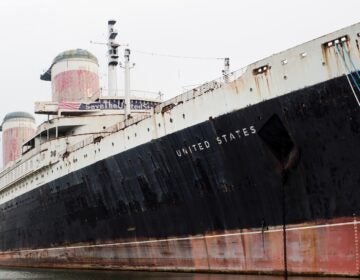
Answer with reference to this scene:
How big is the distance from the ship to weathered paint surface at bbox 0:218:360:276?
0.03 metres

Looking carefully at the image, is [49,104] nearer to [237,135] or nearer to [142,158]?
[142,158]

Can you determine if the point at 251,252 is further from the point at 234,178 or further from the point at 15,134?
the point at 15,134

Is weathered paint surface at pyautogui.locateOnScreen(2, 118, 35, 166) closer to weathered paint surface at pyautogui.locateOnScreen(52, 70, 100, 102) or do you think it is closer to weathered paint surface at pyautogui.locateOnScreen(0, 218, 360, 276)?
weathered paint surface at pyautogui.locateOnScreen(52, 70, 100, 102)

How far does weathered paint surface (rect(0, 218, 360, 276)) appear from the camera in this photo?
11.0 metres

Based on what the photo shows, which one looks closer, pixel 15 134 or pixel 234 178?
pixel 234 178

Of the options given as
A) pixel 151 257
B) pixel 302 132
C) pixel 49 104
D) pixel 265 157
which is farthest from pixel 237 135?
pixel 49 104

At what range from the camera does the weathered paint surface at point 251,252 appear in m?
11.0

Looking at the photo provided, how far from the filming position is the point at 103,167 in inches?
701

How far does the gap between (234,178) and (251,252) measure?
2012 mm

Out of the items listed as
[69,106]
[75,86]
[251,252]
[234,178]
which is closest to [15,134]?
[75,86]

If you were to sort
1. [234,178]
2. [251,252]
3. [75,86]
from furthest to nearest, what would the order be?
[75,86] < [234,178] < [251,252]

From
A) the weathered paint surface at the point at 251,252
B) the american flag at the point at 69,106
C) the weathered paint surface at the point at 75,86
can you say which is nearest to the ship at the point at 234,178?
the weathered paint surface at the point at 251,252

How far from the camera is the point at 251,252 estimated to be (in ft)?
41.9

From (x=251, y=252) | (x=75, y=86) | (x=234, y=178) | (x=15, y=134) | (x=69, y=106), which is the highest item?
(x=15, y=134)
